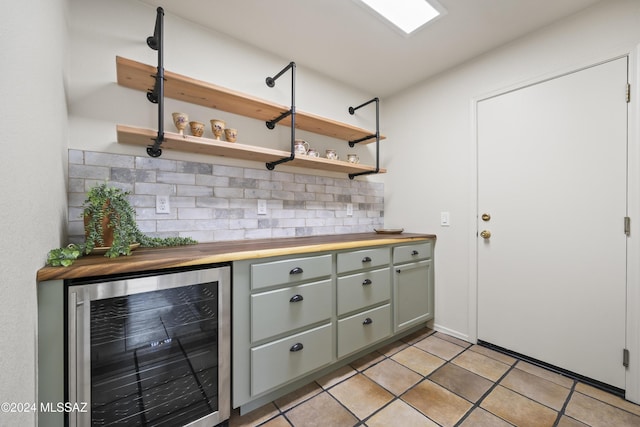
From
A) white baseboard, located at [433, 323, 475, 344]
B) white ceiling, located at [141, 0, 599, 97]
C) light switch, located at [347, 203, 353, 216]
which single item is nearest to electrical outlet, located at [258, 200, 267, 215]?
light switch, located at [347, 203, 353, 216]

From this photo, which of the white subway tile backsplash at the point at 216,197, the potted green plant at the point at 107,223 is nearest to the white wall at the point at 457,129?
the white subway tile backsplash at the point at 216,197

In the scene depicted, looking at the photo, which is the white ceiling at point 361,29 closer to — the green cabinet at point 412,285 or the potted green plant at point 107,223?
the potted green plant at point 107,223

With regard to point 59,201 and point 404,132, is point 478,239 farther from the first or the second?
point 59,201

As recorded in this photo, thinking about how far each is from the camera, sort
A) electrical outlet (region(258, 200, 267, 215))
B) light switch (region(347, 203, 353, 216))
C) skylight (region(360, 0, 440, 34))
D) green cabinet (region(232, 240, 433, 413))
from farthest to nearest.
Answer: light switch (region(347, 203, 353, 216)) → electrical outlet (region(258, 200, 267, 215)) → skylight (region(360, 0, 440, 34)) → green cabinet (region(232, 240, 433, 413))

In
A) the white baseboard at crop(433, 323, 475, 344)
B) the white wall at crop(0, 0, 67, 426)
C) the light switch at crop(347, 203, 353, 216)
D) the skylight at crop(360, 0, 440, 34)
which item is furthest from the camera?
the light switch at crop(347, 203, 353, 216)

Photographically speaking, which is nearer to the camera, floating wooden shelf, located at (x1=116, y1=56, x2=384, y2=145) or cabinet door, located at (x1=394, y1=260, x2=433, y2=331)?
floating wooden shelf, located at (x1=116, y1=56, x2=384, y2=145)

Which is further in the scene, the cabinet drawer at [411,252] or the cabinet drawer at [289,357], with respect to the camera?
the cabinet drawer at [411,252]

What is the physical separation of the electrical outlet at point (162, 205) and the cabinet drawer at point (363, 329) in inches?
54.4

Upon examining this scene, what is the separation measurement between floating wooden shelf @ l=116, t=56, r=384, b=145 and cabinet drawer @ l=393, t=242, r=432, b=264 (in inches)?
46.3

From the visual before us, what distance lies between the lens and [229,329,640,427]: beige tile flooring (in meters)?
1.42

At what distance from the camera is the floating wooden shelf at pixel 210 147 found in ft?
4.81

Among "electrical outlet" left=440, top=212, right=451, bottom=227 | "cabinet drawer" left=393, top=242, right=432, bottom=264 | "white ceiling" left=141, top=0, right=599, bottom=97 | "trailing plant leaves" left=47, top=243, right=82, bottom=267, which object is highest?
"white ceiling" left=141, top=0, right=599, bottom=97

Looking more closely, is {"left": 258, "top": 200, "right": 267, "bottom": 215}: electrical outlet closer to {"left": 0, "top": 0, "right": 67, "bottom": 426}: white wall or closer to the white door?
{"left": 0, "top": 0, "right": 67, "bottom": 426}: white wall

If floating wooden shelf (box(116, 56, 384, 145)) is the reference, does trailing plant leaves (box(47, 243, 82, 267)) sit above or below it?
below
